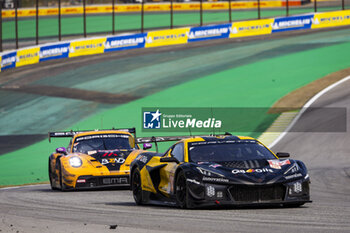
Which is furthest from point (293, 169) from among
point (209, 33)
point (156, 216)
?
point (209, 33)

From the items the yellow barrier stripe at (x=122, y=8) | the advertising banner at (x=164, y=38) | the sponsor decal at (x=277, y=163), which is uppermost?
the yellow barrier stripe at (x=122, y=8)

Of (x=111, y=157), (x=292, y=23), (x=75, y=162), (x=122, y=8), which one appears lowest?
(x=75, y=162)

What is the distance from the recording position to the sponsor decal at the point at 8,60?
48969mm

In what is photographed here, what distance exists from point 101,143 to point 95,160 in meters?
1.03

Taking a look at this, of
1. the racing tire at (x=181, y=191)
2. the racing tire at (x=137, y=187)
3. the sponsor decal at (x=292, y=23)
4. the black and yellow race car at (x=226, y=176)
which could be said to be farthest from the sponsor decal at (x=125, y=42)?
the racing tire at (x=181, y=191)

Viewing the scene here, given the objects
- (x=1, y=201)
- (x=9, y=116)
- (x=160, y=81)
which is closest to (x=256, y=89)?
(x=160, y=81)

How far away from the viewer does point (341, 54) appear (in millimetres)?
44438

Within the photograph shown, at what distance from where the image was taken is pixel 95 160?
1722 cm

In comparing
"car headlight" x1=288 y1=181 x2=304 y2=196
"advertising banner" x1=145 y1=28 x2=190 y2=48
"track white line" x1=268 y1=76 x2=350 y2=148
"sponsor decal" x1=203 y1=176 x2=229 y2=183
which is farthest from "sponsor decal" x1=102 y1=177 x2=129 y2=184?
"advertising banner" x1=145 y1=28 x2=190 y2=48

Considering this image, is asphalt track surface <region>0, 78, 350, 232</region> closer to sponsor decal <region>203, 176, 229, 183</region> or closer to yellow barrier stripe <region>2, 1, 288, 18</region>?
sponsor decal <region>203, 176, 229, 183</region>

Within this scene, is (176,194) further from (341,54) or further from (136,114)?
(341,54)

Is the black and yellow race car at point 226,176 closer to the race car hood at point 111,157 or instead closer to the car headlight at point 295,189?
the car headlight at point 295,189

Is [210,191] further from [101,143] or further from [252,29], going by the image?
[252,29]

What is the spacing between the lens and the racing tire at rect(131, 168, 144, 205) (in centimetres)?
1312
